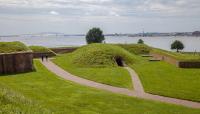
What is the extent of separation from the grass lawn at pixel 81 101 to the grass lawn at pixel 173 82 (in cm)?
318

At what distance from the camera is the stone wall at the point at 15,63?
30.5 metres

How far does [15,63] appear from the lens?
31.3 meters

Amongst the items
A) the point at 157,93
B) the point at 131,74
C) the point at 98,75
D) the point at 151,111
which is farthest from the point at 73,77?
the point at 151,111

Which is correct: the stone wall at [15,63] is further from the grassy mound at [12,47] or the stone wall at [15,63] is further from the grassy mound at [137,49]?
the grassy mound at [137,49]

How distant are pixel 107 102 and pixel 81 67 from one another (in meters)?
17.2

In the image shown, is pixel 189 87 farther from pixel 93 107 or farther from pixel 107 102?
pixel 93 107

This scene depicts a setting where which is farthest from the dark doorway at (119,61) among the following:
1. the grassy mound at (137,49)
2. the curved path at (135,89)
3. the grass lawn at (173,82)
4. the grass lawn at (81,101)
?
the grassy mound at (137,49)

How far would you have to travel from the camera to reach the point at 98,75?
30.4m

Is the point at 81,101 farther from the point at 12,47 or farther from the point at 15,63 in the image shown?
the point at 12,47

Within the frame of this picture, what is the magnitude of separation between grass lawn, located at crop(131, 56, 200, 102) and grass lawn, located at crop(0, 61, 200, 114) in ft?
10.4

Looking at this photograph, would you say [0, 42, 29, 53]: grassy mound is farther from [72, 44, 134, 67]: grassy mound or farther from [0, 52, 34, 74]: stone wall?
[72, 44, 134, 67]: grassy mound

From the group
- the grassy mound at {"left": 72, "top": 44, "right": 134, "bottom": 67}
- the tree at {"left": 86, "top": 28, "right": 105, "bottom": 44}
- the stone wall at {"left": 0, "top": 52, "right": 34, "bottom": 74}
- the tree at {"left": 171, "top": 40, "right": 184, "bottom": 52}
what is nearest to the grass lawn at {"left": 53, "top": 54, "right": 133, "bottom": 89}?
the grassy mound at {"left": 72, "top": 44, "right": 134, "bottom": 67}

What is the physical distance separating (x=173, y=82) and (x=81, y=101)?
1060 centimetres

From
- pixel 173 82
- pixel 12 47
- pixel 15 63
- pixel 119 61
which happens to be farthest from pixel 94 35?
pixel 173 82
